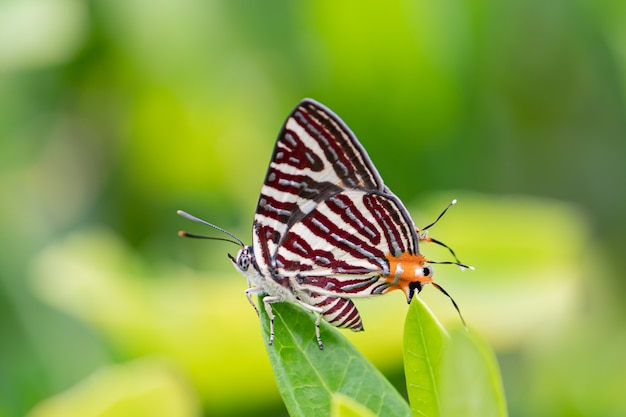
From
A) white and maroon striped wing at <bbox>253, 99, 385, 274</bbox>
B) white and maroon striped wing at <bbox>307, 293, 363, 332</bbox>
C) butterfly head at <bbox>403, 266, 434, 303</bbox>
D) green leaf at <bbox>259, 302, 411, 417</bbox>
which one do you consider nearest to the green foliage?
green leaf at <bbox>259, 302, 411, 417</bbox>

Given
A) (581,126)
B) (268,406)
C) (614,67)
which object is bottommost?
(268,406)

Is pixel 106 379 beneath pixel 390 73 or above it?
beneath

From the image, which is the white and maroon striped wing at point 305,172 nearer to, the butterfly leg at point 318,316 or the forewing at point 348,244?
the forewing at point 348,244

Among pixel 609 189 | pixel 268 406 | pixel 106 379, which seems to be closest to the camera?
pixel 106 379

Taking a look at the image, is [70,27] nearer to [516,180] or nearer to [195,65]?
[195,65]

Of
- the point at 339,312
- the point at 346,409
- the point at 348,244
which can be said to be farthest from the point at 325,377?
the point at 348,244

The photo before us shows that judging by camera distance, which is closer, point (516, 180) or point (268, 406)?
point (268, 406)

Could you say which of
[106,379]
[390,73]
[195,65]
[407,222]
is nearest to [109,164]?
[195,65]

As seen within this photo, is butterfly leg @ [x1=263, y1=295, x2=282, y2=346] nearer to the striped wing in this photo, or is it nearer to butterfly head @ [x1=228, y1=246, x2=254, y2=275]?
the striped wing
